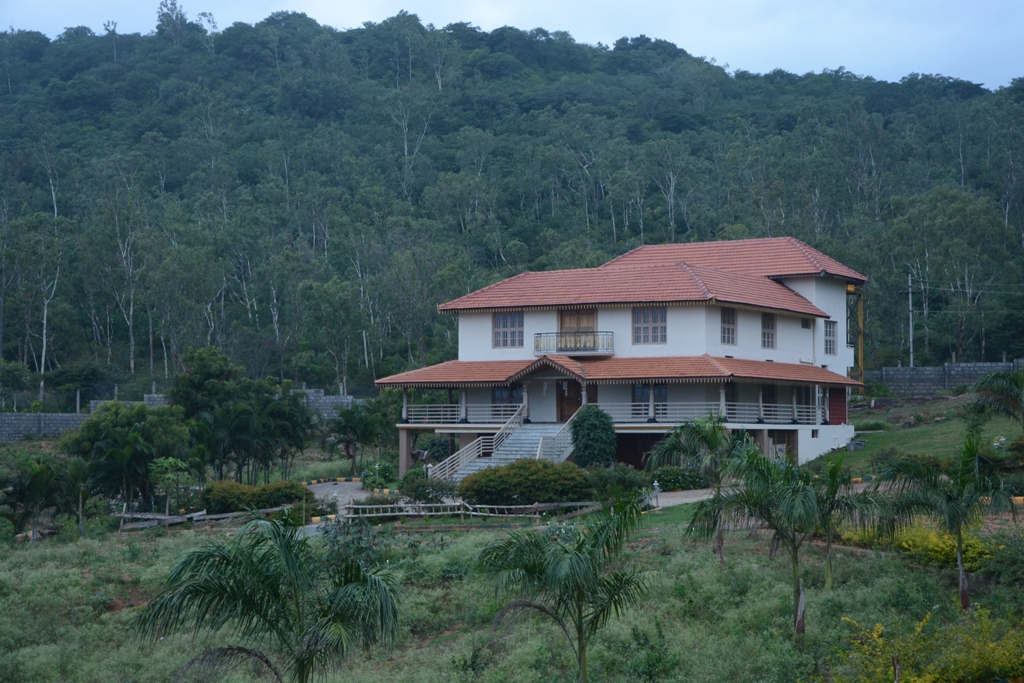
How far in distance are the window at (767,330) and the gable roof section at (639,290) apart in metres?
0.63

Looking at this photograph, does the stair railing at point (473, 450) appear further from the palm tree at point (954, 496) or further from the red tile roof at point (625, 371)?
the palm tree at point (954, 496)

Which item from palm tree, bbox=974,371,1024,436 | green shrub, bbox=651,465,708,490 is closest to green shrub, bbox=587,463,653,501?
green shrub, bbox=651,465,708,490

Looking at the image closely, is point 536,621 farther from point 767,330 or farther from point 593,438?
point 767,330

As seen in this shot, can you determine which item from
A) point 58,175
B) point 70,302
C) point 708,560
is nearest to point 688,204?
point 70,302

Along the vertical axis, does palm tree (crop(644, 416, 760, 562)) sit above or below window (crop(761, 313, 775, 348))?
below

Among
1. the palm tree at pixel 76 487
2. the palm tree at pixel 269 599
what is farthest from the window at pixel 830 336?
the palm tree at pixel 269 599

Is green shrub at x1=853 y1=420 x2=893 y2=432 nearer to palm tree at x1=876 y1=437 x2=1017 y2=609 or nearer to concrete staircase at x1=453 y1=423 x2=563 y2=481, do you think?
concrete staircase at x1=453 y1=423 x2=563 y2=481

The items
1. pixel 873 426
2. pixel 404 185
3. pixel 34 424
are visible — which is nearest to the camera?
pixel 873 426

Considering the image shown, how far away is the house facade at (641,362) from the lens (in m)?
37.9

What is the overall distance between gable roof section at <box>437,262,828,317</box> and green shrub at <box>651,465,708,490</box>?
261 inches

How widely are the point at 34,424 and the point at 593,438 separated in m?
29.6

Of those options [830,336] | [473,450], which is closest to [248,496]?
[473,450]

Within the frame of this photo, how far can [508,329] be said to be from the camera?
42656mm

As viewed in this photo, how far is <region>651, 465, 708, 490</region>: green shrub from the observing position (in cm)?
3438
